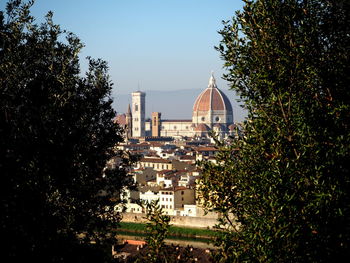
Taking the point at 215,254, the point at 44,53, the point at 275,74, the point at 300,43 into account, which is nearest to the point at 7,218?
the point at 215,254

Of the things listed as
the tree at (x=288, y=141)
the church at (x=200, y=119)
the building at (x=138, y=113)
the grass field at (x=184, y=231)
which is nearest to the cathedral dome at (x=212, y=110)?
the church at (x=200, y=119)

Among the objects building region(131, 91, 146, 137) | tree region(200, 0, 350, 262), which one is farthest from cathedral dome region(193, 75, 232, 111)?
tree region(200, 0, 350, 262)

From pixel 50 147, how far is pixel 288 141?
3.42 metres

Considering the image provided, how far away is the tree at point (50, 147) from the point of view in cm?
663

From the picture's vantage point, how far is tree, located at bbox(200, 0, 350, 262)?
5.14m

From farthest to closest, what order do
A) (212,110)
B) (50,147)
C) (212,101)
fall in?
(212,101) → (212,110) → (50,147)

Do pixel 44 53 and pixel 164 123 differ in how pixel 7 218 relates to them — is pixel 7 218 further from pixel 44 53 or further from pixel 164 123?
pixel 164 123

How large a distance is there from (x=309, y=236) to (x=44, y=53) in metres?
5.22

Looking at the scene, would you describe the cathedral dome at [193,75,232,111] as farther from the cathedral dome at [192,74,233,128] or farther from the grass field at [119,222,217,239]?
the grass field at [119,222,217,239]

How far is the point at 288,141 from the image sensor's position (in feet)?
18.5

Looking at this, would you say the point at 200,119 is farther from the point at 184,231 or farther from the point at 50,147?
the point at 50,147

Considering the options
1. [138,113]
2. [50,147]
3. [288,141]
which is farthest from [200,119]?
[288,141]

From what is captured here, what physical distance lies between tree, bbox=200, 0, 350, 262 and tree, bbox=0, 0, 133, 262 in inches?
Result: 80.7

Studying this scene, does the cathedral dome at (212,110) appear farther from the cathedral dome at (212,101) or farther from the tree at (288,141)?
the tree at (288,141)
